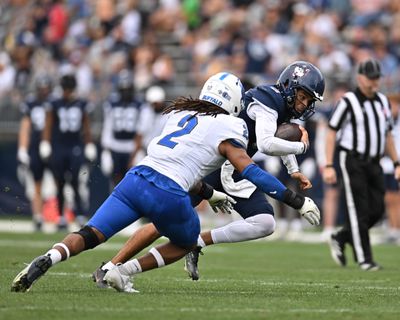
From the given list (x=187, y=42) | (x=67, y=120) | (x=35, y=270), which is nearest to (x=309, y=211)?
(x=35, y=270)

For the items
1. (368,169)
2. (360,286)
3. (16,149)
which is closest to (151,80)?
(16,149)

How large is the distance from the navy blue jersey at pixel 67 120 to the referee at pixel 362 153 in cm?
564

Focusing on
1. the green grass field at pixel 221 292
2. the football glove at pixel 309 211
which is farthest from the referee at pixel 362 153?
the football glove at pixel 309 211

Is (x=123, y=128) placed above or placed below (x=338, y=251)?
above

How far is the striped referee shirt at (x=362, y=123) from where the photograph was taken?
10.3m

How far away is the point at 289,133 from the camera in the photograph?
7.36m

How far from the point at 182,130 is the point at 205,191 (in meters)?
0.72

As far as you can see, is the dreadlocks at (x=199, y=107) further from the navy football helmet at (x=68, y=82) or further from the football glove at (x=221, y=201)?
the navy football helmet at (x=68, y=82)

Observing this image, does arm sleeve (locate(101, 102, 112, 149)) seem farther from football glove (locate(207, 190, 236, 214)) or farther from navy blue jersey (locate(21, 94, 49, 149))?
football glove (locate(207, 190, 236, 214))

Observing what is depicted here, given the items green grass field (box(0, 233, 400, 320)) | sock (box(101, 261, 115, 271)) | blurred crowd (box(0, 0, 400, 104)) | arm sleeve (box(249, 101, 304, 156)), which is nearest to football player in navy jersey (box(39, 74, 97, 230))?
blurred crowd (box(0, 0, 400, 104))

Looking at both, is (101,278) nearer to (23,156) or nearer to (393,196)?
(393,196)

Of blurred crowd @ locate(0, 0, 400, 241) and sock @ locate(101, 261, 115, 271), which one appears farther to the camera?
blurred crowd @ locate(0, 0, 400, 241)

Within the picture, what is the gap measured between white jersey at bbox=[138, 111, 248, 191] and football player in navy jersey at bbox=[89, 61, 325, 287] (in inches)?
23.9

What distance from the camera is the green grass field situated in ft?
19.5
